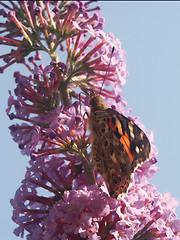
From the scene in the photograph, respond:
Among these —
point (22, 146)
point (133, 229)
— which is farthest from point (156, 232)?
point (22, 146)

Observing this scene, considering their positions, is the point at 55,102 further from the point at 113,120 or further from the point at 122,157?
the point at 122,157
